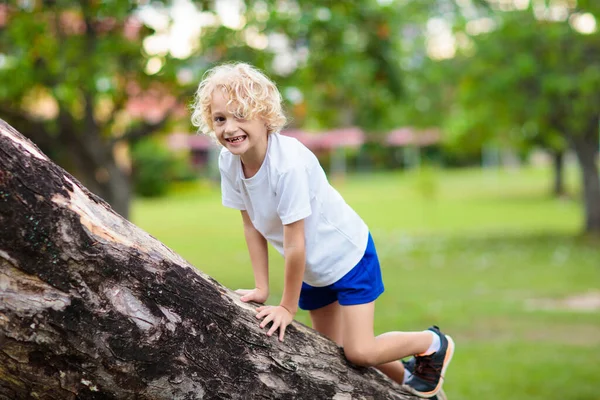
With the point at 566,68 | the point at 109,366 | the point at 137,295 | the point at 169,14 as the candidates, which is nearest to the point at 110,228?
the point at 137,295

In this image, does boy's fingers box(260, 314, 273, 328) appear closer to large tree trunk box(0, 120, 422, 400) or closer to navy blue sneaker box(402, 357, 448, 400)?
large tree trunk box(0, 120, 422, 400)

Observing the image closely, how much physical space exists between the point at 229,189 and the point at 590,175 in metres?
16.8

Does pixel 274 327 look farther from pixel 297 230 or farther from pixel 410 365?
pixel 410 365

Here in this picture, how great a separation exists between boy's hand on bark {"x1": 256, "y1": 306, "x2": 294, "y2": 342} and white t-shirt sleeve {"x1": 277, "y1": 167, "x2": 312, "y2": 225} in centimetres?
36

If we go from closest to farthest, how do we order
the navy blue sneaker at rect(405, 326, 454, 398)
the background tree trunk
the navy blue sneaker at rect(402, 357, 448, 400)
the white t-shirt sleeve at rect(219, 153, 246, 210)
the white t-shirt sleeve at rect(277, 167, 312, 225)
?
the white t-shirt sleeve at rect(277, 167, 312, 225) → the white t-shirt sleeve at rect(219, 153, 246, 210) → the navy blue sneaker at rect(405, 326, 454, 398) → the navy blue sneaker at rect(402, 357, 448, 400) → the background tree trunk

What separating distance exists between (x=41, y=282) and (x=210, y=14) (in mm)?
8360

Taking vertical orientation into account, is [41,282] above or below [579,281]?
above

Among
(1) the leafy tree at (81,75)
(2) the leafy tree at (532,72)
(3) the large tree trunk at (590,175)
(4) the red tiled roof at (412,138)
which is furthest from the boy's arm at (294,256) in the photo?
(4) the red tiled roof at (412,138)

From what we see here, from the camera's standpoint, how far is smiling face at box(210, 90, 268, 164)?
2.71 meters

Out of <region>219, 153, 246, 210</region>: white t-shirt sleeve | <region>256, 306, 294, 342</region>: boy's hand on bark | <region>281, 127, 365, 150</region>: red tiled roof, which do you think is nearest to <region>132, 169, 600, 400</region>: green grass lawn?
<region>219, 153, 246, 210</region>: white t-shirt sleeve

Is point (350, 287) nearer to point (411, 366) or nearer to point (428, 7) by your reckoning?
point (411, 366)

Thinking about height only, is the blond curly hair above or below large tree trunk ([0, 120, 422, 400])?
above

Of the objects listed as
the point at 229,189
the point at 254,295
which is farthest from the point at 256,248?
the point at 254,295

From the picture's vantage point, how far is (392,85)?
11.8m
